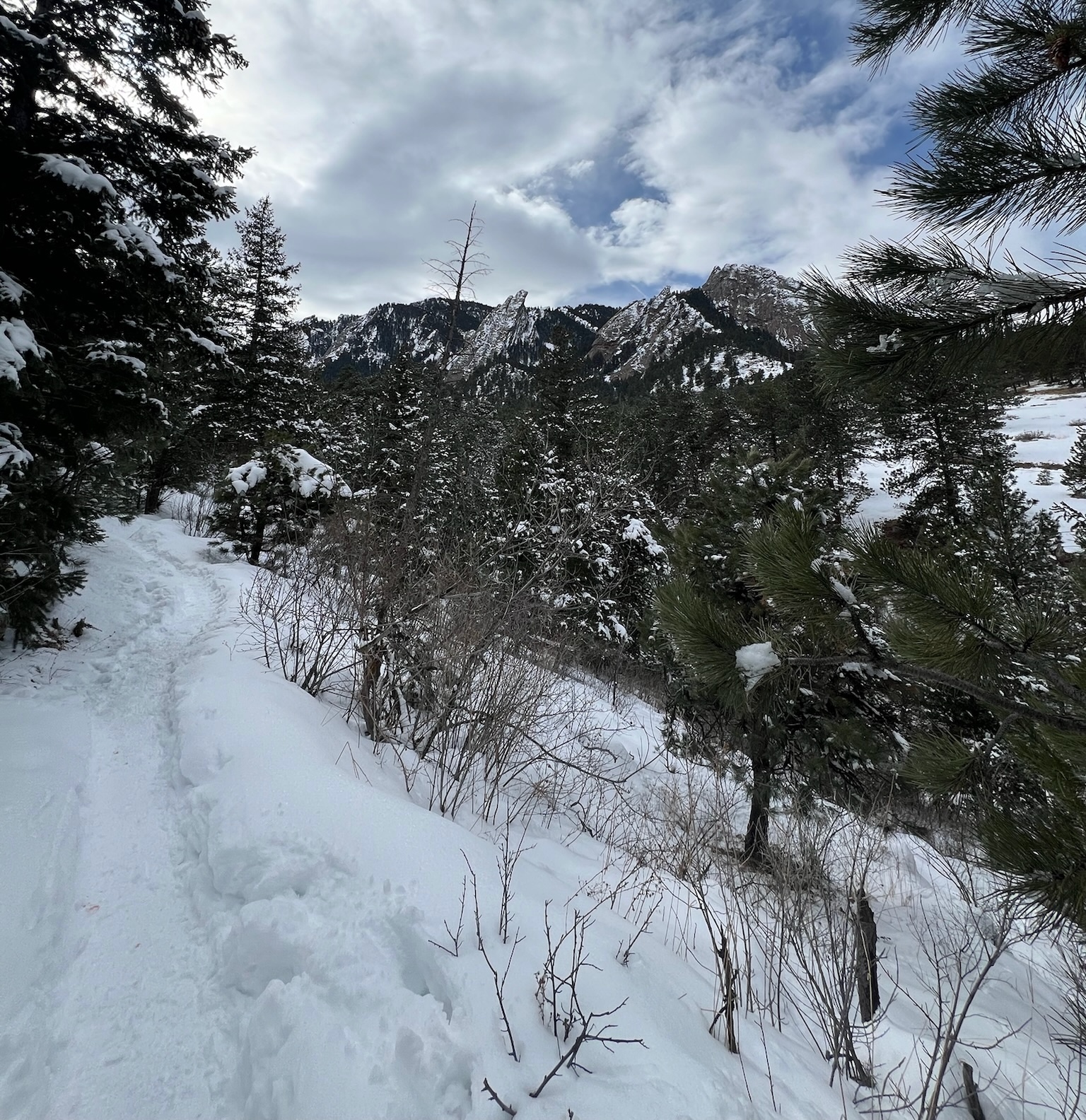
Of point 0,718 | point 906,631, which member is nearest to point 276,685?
point 0,718

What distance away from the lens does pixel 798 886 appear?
8.58 ft

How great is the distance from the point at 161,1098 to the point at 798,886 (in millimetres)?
2857

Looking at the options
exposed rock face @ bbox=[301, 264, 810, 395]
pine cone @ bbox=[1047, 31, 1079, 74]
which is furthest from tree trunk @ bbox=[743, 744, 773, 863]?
exposed rock face @ bbox=[301, 264, 810, 395]

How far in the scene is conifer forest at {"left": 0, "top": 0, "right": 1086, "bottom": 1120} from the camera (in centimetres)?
171

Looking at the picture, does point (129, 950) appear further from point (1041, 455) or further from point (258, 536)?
point (1041, 455)

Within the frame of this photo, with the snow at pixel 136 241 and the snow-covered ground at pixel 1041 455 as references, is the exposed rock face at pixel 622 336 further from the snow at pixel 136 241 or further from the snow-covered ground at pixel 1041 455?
the snow at pixel 136 241

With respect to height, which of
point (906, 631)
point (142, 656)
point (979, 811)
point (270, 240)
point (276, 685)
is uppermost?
point (270, 240)

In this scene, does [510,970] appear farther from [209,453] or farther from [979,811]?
[209,453]

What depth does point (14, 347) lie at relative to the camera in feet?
12.2

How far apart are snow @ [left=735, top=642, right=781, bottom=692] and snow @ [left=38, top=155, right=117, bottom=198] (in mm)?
6304

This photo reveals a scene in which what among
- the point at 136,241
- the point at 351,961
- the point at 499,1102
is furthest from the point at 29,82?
the point at 499,1102

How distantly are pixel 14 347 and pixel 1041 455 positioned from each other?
43.1 m

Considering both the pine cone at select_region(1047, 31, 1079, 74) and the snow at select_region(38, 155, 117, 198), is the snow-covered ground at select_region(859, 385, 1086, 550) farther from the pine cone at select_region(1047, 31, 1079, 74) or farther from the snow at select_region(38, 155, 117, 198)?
the snow at select_region(38, 155, 117, 198)

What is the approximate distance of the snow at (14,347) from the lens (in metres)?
3.58
